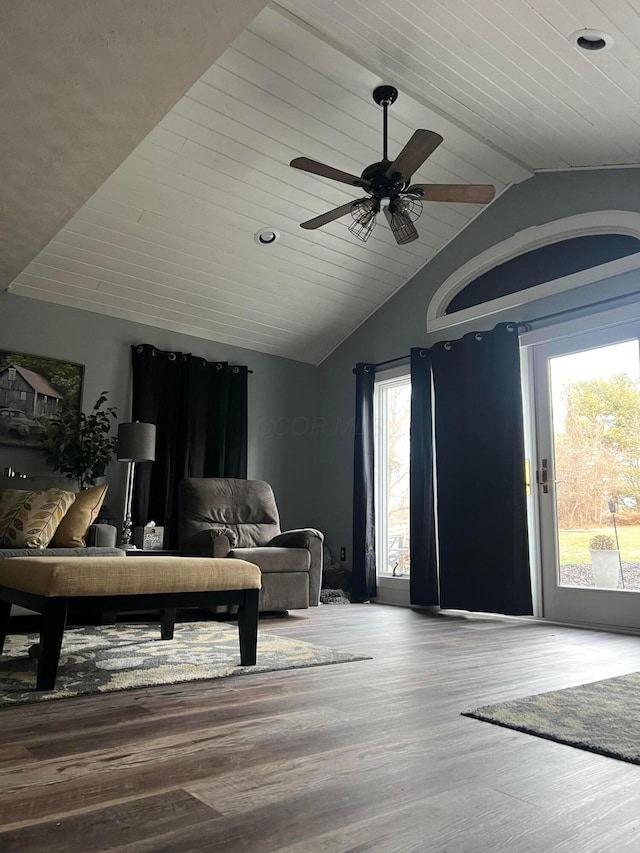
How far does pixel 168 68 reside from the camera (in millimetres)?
2771

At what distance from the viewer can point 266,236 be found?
17.6 ft

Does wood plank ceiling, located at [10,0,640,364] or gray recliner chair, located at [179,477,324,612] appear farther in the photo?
gray recliner chair, located at [179,477,324,612]

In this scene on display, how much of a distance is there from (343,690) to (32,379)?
378cm

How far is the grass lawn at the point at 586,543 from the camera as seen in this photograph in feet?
13.9

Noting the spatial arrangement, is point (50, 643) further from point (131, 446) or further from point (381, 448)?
point (381, 448)

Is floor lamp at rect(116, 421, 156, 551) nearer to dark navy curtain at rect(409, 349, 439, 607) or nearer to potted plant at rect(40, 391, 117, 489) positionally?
potted plant at rect(40, 391, 117, 489)

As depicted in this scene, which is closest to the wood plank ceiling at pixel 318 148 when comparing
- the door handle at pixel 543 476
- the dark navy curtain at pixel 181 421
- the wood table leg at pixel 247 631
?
the dark navy curtain at pixel 181 421

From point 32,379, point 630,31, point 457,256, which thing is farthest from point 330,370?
point 630,31

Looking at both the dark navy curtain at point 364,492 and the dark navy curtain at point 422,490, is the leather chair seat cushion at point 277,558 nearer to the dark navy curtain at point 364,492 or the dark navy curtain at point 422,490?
the dark navy curtain at point 422,490

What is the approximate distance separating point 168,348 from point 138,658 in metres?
3.55

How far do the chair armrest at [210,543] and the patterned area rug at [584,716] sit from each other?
2.62 metres

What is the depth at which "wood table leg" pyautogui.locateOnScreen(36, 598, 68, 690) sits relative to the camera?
7.59ft

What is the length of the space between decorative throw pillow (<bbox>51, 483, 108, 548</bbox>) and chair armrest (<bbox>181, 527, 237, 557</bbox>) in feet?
2.33

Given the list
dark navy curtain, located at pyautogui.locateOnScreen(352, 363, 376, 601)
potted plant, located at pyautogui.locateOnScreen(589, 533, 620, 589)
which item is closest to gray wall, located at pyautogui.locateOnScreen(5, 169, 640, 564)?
dark navy curtain, located at pyautogui.locateOnScreen(352, 363, 376, 601)
